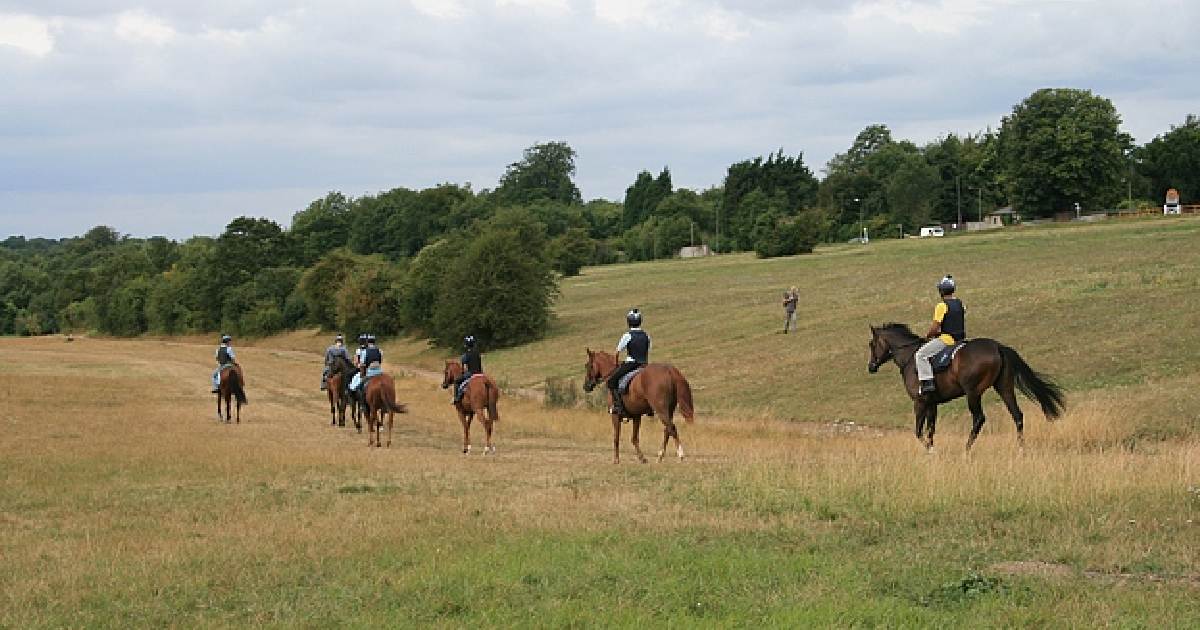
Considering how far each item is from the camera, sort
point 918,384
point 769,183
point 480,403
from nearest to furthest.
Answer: point 918,384 < point 480,403 < point 769,183

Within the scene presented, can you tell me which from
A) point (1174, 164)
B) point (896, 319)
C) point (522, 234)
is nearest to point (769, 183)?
point (1174, 164)

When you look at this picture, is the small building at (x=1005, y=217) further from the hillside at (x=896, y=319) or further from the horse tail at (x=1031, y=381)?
Answer: the horse tail at (x=1031, y=381)

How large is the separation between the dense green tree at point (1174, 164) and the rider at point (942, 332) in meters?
125

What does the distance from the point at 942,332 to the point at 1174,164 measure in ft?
424

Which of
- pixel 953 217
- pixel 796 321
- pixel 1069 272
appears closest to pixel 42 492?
pixel 796 321

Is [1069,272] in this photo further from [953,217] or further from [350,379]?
[953,217]

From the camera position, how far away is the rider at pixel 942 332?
20.5 meters

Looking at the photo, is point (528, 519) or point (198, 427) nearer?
point (528, 519)

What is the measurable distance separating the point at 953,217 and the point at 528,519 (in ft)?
458

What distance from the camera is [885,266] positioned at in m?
81.9

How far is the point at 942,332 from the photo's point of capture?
68.4ft

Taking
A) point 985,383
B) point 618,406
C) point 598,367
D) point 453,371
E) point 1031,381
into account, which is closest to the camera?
point 1031,381

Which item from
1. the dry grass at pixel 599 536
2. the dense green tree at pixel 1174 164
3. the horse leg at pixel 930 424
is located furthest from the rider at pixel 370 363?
the dense green tree at pixel 1174 164

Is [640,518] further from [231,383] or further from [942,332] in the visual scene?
[231,383]
